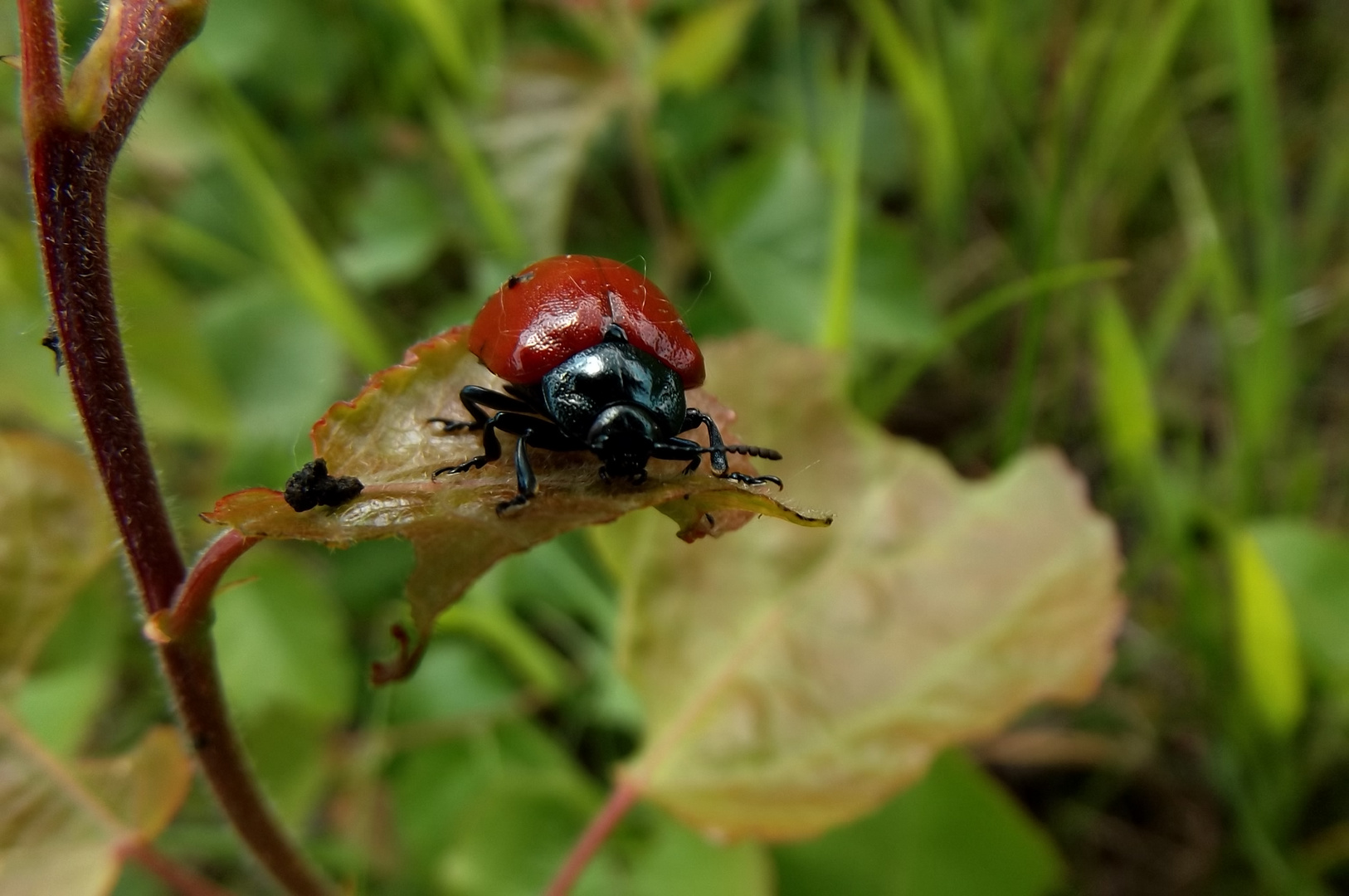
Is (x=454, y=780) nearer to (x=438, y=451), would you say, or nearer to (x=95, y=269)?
(x=438, y=451)

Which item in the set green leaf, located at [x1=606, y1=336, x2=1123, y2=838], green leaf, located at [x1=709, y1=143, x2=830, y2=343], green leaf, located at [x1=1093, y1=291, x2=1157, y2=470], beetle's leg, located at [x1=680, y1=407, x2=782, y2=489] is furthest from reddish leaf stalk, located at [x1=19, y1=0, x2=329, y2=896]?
green leaf, located at [x1=1093, y1=291, x2=1157, y2=470]

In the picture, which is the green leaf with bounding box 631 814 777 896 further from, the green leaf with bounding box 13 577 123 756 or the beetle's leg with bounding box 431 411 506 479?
the green leaf with bounding box 13 577 123 756

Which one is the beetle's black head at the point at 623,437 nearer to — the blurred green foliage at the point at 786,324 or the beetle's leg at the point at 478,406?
the beetle's leg at the point at 478,406

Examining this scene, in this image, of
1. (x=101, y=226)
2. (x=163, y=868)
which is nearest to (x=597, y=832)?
(x=163, y=868)

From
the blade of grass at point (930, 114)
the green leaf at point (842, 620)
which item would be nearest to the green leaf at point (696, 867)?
the green leaf at point (842, 620)

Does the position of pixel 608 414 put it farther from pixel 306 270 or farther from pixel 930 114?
pixel 930 114

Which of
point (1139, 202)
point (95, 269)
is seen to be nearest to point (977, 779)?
point (95, 269)
